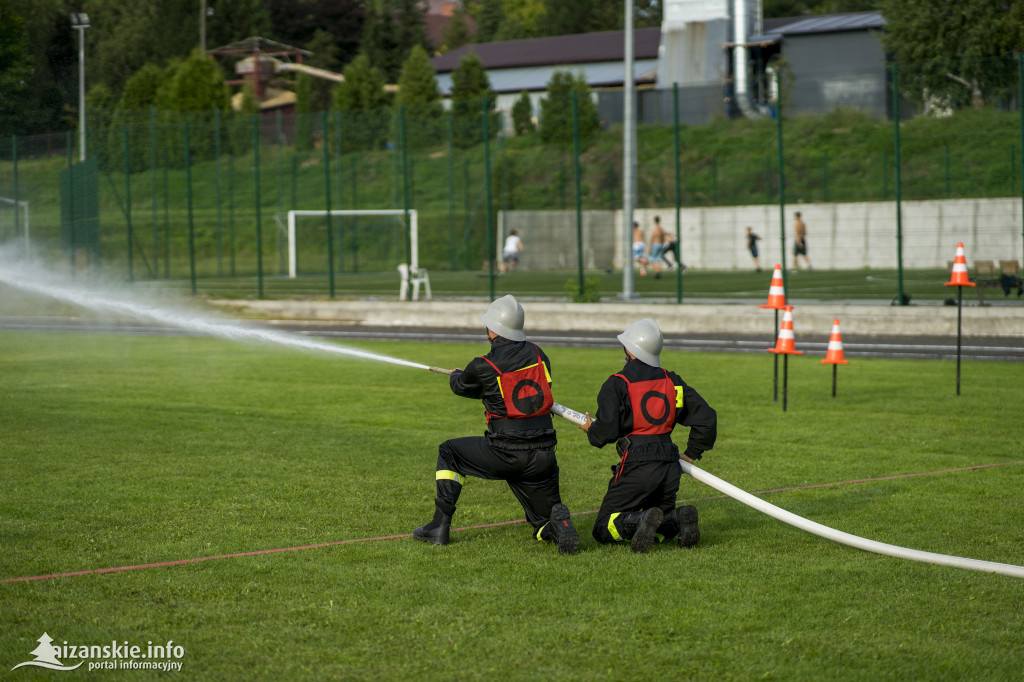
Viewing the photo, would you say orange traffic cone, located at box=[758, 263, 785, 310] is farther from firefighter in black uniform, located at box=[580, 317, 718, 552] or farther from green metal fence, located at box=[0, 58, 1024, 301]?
green metal fence, located at box=[0, 58, 1024, 301]

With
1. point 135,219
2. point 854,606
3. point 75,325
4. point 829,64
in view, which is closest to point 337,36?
point 829,64

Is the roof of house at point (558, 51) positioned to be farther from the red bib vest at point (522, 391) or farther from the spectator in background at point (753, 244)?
the red bib vest at point (522, 391)

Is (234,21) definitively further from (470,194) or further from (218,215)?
(218,215)

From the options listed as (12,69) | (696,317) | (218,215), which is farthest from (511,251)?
(12,69)

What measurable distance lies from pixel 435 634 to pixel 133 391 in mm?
9878

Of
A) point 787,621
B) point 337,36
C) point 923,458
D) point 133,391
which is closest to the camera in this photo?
point 787,621

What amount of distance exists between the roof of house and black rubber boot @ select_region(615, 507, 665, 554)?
71942 millimetres

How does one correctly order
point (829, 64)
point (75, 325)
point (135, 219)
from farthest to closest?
point (829, 64)
point (135, 219)
point (75, 325)

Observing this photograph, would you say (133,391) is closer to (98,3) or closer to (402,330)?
(402,330)

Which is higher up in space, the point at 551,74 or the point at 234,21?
the point at 234,21

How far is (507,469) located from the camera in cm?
684

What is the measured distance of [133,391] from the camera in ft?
46.0

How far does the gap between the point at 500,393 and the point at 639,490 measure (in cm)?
101

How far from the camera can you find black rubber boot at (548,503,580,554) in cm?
656
